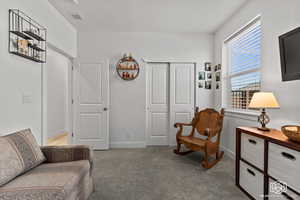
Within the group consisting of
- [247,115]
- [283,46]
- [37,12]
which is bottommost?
[247,115]

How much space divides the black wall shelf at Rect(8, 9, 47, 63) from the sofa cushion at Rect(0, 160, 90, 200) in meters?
1.39

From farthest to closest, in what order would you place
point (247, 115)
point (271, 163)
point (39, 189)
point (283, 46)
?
point (247, 115), point (283, 46), point (271, 163), point (39, 189)

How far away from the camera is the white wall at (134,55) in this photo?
4141mm

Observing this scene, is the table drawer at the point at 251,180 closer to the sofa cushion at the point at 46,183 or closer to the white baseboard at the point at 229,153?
the white baseboard at the point at 229,153

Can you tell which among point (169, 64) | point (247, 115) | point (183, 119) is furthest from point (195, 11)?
point (183, 119)

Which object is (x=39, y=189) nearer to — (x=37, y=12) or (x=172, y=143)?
(x=37, y=12)

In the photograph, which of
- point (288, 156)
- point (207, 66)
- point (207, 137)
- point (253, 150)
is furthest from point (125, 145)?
point (288, 156)

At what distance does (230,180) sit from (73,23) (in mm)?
4016

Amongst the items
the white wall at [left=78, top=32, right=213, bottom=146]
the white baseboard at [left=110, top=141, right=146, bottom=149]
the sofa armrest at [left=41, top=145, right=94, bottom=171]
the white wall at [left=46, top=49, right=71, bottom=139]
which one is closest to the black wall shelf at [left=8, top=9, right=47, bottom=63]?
the sofa armrest at [left=41, top=145, right=94, bottom=171]

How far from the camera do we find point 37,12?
2559mm

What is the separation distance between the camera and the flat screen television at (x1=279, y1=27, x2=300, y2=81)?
1816mm

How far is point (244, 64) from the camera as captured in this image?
3182 millimetres

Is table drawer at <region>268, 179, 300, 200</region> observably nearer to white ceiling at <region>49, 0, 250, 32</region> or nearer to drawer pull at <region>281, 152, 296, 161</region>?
drawer pull at <region>281, 152, 296, 161</region>

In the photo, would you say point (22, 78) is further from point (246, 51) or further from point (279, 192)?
point (246, 51)
